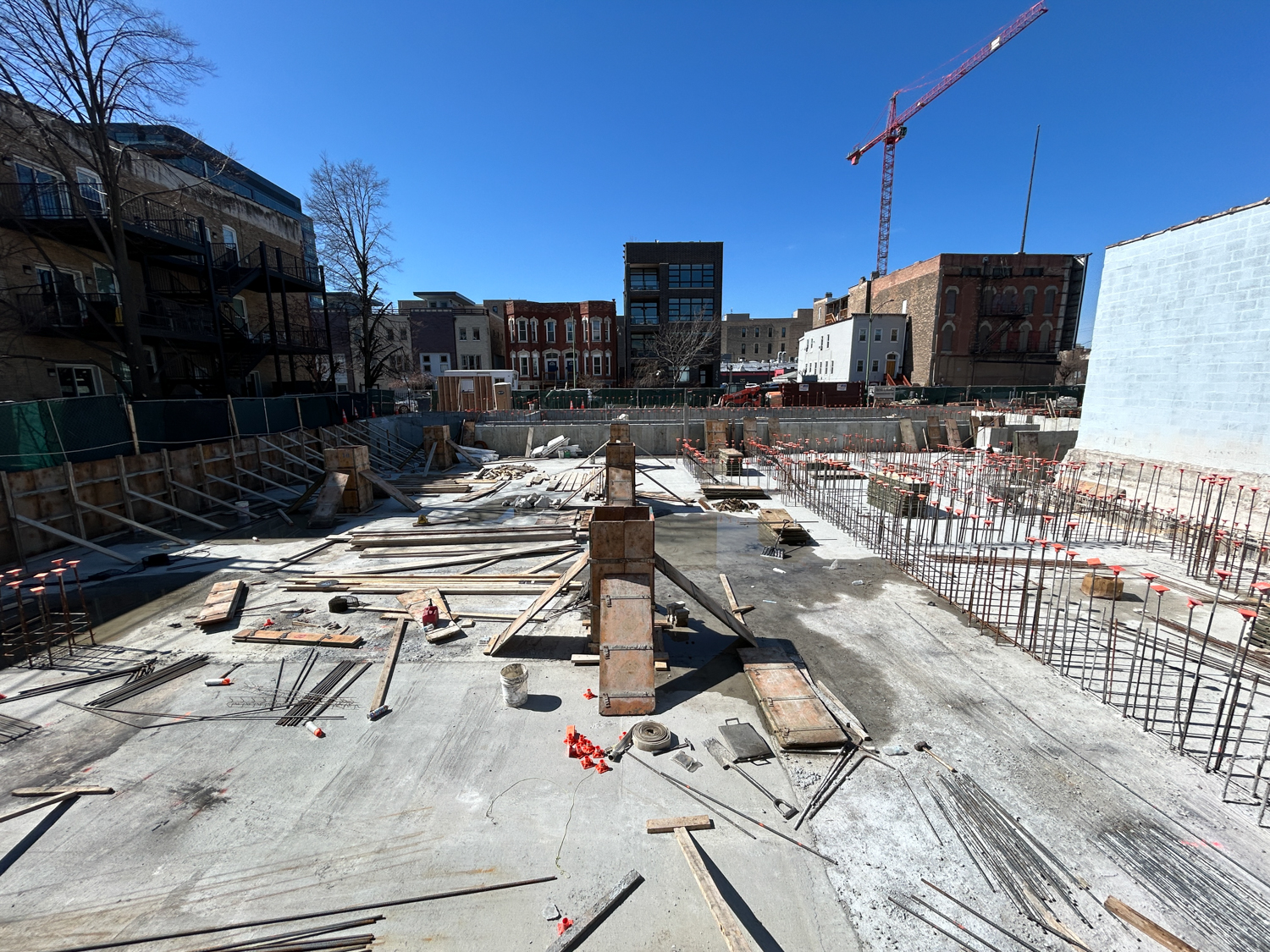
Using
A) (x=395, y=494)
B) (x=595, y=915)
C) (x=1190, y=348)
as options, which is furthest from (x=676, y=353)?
(x=595, y=915)

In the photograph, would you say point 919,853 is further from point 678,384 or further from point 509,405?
point 678,384

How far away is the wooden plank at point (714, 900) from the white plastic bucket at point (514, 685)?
8.74 ft

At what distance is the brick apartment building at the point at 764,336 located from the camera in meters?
104

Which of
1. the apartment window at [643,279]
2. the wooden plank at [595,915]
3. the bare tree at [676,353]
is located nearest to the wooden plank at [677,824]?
the wooden plank at [595,915]

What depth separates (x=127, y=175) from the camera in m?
21.6

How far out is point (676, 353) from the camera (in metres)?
52.9

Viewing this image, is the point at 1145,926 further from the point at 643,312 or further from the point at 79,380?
the point at 643,312

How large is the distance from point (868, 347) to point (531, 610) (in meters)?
53.6

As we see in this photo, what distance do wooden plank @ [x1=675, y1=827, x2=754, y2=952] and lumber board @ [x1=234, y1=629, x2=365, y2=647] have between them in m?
6.09

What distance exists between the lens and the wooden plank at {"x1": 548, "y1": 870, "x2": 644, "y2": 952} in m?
3.63

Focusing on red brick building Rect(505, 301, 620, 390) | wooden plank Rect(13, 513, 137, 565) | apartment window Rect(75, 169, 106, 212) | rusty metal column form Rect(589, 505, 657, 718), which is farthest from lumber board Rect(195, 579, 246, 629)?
red brick building Rect(505, 301, 620, 390)

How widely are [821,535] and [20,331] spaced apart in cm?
2686

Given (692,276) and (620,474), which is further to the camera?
(692,276)

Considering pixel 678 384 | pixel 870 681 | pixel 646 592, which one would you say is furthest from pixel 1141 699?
pixel 678 384
